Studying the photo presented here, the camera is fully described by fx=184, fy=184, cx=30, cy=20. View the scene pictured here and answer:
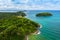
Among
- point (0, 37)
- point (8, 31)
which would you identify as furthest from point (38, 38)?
point (0, 37)

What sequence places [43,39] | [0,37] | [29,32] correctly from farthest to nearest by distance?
[29,32]
[43,39]
[0,37]

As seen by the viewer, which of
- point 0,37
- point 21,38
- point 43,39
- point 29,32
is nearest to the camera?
point 0,37

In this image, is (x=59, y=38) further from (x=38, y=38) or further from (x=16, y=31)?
(x=16, y=31)

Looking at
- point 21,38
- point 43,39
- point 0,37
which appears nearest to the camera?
point 0,37

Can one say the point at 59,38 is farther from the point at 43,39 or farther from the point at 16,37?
the point at 16,37

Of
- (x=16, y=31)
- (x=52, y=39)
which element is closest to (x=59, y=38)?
(x=52, y=39)

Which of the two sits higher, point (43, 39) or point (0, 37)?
point (0, 37)

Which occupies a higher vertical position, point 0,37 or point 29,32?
point 0,37

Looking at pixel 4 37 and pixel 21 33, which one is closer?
pixel 4 37

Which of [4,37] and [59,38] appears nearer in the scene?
[4,37]
